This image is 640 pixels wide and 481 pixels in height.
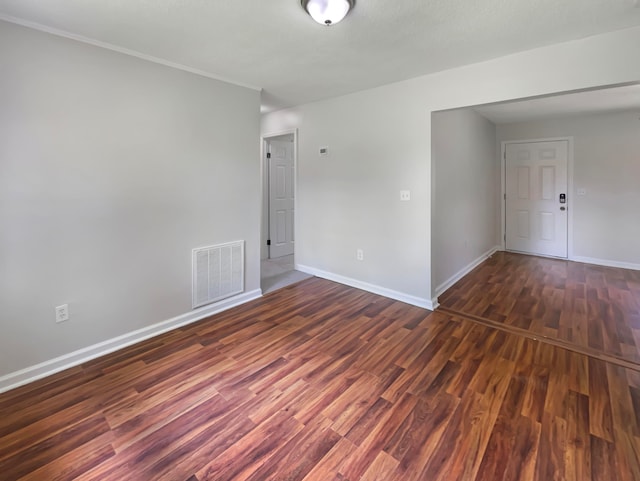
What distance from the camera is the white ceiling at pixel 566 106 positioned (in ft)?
12.0

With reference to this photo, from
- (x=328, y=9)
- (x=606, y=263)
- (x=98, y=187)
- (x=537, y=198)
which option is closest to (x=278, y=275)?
(x=98, y=187)

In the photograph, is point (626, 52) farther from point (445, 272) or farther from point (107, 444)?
point (107, 444)

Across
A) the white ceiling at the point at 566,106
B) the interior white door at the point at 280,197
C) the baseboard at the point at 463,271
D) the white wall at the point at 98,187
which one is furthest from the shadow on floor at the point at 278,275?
the white ceiling at the point at 566,106

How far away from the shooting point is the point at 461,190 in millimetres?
4203

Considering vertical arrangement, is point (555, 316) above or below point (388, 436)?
above

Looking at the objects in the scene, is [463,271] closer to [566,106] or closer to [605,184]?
[566,106]

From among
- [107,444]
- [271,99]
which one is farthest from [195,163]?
[107,444]

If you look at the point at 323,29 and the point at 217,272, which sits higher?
the point at 323,29

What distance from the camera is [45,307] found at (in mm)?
2227

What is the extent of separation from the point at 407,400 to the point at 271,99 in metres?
3.58

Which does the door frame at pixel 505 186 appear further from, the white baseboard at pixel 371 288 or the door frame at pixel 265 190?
the door frame at pixel 265 190

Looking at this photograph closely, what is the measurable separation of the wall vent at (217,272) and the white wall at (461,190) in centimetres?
207

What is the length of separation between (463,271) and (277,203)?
3102 mm

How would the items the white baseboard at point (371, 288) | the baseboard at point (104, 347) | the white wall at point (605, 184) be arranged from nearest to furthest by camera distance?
1. the baseboard at point (104, 347)
2. the white baseboard at point (371, 288)
3. the white wall at point (605, 184)
